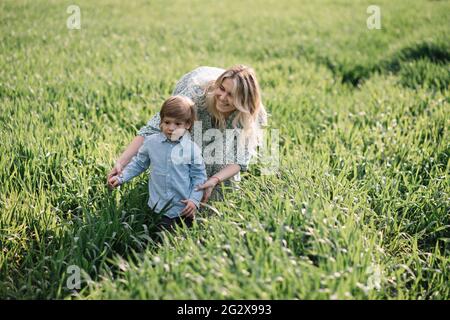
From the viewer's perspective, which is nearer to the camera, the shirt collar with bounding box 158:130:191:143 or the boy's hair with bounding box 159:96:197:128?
the boy's hair with bounding box 159:96:197:128

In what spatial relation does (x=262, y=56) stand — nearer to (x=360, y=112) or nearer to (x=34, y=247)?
(x=360, y=112)

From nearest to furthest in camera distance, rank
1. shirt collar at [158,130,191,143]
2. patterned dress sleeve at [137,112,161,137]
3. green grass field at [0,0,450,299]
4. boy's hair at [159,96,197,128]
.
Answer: green grass field at [0,0,450,299]
boy's hair at [159,96,197,128]
shirt collar at [158,130,191,143]
patterned dress sleeve at [137,112,161,137]

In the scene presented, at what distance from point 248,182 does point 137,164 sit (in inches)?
31.6

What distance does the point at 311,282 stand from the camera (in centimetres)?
220

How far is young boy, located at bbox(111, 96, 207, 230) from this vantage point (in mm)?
2936

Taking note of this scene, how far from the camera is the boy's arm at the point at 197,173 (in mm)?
2971

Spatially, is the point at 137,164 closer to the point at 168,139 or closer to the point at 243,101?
the point at 168,139

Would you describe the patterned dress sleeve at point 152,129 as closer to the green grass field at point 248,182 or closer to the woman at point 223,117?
the woman at point 223,117

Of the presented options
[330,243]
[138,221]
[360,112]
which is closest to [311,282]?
[330,243]

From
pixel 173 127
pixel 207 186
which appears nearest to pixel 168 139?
pixel 173 127

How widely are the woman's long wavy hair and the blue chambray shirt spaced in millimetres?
322

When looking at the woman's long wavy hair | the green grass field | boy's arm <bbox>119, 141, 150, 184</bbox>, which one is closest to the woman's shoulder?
the woman's long wavy hair

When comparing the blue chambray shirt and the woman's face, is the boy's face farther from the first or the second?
the woman's face

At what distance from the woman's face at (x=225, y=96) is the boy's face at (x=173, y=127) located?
336 mm
